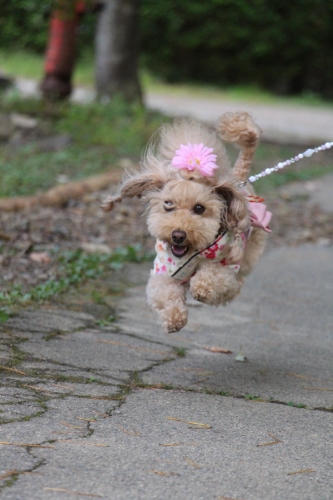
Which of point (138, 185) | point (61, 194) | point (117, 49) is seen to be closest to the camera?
point (138, 185)

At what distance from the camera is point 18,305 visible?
15.2ft

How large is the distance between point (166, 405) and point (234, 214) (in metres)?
1.01

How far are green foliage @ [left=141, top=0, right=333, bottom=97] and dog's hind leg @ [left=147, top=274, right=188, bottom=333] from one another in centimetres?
2145

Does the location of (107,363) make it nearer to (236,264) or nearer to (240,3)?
(236,264)

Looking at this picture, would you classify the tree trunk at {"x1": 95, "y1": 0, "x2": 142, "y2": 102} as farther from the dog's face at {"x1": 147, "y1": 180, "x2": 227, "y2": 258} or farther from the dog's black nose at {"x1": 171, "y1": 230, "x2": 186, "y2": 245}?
the dog's black nose at {"x1": 171, "y1": 230, "x2": 186, "y2": 245}

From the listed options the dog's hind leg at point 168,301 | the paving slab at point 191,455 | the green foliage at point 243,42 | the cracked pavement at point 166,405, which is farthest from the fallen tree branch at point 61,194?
the green foliage at point 243,42

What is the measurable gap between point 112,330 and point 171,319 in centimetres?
83

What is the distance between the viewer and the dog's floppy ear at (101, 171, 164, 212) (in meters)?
3.89

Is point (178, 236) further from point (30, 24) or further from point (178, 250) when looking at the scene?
point (30, 24)

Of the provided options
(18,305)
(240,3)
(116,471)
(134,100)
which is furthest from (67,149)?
(240,3)

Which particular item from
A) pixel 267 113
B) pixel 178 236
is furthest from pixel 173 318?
pixel 267 113

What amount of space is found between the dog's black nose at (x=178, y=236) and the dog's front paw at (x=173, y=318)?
1.24ft

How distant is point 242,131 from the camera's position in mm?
4387

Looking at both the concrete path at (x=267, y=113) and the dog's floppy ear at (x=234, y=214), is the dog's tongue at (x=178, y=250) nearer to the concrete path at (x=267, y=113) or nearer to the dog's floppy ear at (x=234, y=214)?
the dog's floppy ear at (x=234, y=214)
